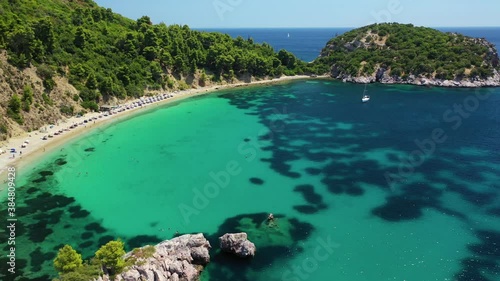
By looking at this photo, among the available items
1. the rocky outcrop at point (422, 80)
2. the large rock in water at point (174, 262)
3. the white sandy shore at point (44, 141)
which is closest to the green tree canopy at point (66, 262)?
the large rock in water at point (174, 262)

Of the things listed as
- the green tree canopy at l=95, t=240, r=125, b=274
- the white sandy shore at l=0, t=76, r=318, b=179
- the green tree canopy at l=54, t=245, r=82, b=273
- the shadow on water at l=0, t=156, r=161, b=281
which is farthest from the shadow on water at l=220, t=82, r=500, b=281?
the white sandy shore at l=0, t=76, r=318, b=179

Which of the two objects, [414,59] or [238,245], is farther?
[414,59]

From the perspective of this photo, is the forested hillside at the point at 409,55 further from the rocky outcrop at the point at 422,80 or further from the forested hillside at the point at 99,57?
the forested hillside at the point at 99,57

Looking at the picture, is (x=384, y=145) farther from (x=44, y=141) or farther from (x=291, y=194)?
(x=44, y=141)

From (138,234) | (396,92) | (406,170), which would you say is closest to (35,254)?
(138,234)

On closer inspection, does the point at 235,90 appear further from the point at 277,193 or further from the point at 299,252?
the point at 299,252

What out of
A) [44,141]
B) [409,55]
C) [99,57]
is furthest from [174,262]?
[409,55]

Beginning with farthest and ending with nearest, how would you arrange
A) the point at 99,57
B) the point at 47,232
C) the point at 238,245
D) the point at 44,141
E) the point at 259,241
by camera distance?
1. the point at 99,57
2. the point at 44,141
3. the point at 47,232
4. the point at 259,241
5. the point at 238,245
